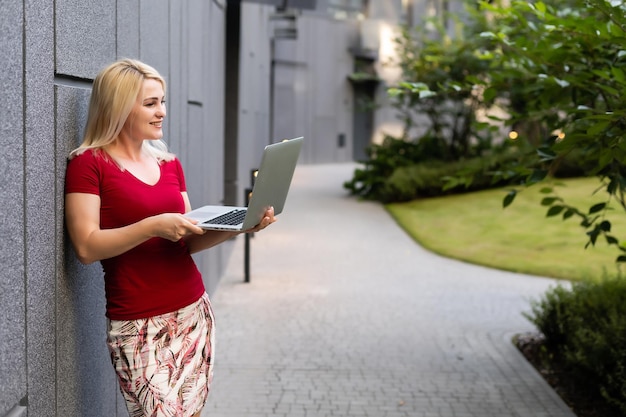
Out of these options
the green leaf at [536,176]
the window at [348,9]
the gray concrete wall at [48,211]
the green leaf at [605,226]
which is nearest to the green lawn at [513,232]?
the green leaf at [605,226]

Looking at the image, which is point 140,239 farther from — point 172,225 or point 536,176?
point 536,176

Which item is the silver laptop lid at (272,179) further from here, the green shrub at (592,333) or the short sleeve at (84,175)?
the green shrub at (592,333)

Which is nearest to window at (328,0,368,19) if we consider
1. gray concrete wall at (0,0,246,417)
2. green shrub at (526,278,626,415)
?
green shrub at (526,278,626,415)

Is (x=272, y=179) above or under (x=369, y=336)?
above

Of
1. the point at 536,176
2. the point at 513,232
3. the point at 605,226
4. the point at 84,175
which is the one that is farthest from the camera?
the point at 513,232

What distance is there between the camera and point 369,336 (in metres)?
8.48

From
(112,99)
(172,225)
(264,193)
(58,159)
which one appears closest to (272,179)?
(264,193)

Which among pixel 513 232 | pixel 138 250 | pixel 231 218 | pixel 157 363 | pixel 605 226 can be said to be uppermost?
pixel 231 218

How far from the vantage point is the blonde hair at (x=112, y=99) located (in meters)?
3.29

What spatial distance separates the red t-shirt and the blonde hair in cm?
8

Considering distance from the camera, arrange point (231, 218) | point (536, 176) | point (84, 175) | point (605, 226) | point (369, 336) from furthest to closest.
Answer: point (369, 336), point (605, 226), point (536, 176), point (231, 218), point (84, 175)

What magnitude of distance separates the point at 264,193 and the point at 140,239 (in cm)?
48

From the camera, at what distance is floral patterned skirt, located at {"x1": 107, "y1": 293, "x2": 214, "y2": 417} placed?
3391 mm

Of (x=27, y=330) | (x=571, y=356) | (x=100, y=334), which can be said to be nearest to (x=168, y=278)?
(x=27, y=330)
